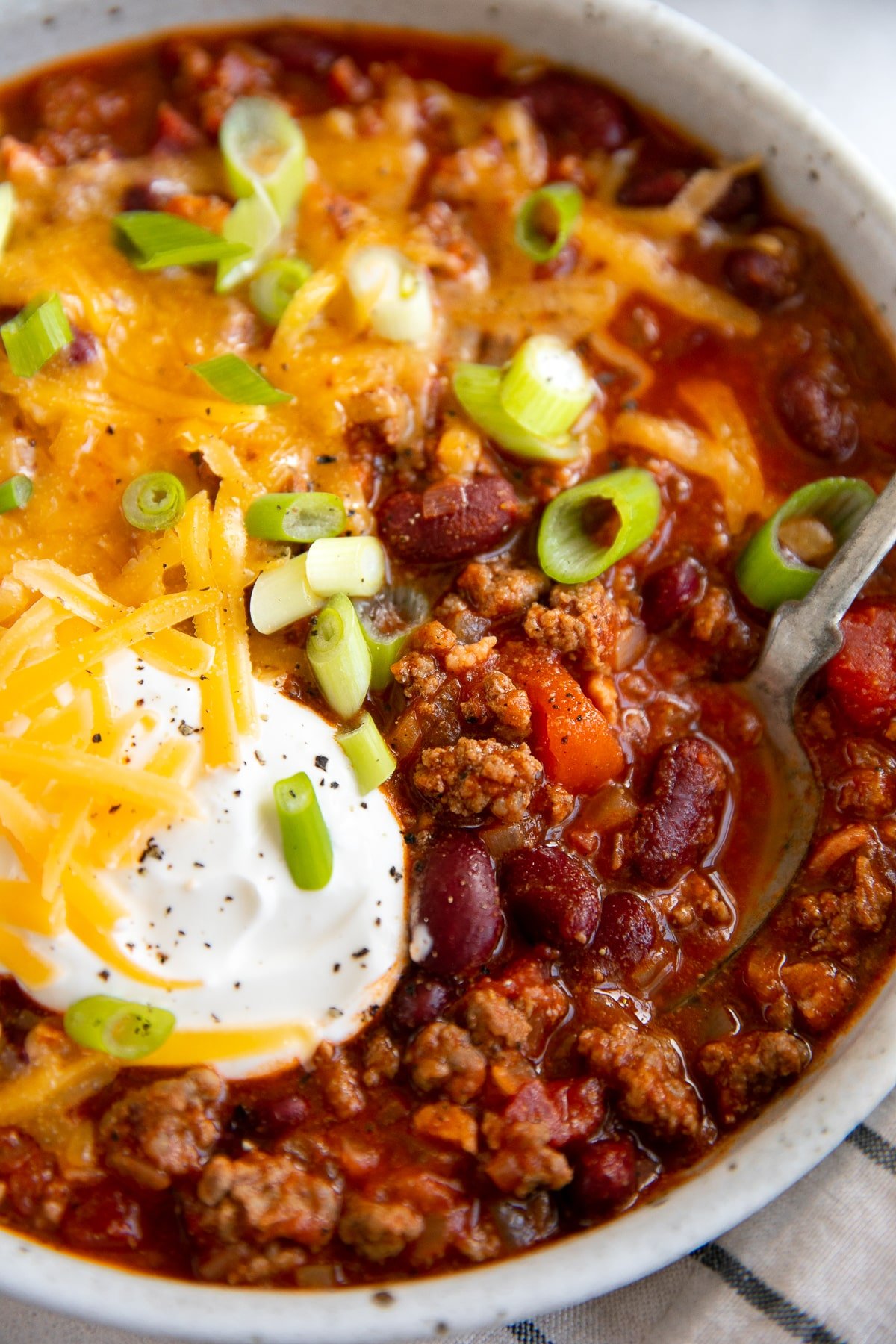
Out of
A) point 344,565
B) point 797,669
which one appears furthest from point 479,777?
point 797,669

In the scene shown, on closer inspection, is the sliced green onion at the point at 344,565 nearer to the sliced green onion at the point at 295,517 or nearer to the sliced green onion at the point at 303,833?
the sliced green onion at the point at 295,517

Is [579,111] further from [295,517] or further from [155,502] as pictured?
[155,502]

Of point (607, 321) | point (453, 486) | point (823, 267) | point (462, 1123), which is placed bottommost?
point (462, 1123)

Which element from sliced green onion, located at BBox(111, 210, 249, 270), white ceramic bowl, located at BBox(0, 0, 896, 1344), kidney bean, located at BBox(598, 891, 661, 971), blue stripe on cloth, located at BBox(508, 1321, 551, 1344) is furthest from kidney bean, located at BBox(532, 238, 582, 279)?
blue stripe on cloth, located at BBox(508, 1321, 551, 1344)

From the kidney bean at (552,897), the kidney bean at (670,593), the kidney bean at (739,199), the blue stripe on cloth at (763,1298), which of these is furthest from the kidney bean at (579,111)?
the blue stripe on cloth at (763,1298)

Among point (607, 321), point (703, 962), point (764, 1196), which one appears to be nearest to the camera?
point (764, 1196)

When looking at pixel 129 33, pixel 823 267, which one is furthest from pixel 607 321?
pixel 129 33

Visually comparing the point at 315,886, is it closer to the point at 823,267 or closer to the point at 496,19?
the point at 823,267
